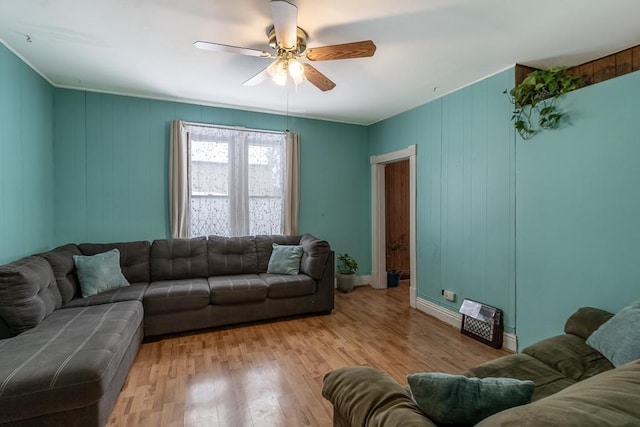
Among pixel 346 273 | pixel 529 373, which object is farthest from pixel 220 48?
pixel 346 273

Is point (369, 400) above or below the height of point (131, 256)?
below

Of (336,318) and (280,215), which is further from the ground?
(280,215)

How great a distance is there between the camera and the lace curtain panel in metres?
3.92

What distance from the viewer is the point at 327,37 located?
7.78 feet

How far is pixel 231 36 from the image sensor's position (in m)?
2.35

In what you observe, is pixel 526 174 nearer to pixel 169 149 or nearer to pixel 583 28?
pixel 583 28

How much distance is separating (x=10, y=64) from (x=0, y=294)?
200 cm

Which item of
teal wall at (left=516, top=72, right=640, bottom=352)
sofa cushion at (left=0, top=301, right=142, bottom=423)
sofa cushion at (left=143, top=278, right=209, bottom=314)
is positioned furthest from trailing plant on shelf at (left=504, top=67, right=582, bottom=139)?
sofa cushion at (left=0, top=301, right=142, bottom=423)

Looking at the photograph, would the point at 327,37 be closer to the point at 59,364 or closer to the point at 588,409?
the point at 588,409

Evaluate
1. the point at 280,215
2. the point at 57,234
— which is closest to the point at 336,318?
the point at 280,215

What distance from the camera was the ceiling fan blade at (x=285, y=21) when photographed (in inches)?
67.2

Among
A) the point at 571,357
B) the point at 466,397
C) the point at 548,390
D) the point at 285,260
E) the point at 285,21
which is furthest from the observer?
the point at 285,260

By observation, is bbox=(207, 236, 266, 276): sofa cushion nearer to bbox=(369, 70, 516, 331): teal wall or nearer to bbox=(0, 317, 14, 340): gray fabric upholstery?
bbox=(0, 317, 14, 340): gray fabric upholstery

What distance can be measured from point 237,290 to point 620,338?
9.96ft
